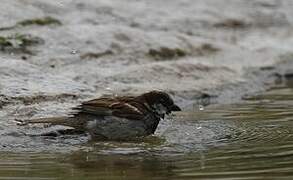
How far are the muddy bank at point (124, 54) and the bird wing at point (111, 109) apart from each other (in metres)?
0.65

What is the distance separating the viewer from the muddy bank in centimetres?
945

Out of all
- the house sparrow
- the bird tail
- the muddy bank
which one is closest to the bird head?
the house sparrow

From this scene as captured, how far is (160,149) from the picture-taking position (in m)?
7.05

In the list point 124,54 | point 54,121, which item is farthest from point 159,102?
point 124,54

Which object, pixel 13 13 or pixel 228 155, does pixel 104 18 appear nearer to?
pixel 13 13

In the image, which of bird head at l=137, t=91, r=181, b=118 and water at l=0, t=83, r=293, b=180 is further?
bird head at l=137, t=91, r=181, b=118

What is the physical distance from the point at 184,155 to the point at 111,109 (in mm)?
1276

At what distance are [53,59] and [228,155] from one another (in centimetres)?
463

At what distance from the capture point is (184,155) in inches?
264

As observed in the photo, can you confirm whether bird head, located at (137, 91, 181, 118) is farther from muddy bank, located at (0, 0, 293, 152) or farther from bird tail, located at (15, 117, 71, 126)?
muddy bank, located at (0, 0, 293, 152)

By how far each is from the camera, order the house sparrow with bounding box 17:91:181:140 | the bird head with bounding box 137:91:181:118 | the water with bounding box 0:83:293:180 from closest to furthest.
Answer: the water with bounding box 0:83:293:180
the house sparrow with bounding box 17:91:181:140
the bird head with bounding box 137:91:181:118

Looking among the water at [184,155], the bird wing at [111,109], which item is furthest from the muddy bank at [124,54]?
the water at [184,155]

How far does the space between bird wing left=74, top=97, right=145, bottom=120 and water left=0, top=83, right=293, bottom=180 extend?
279mm

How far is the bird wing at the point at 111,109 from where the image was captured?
25.4 feet
